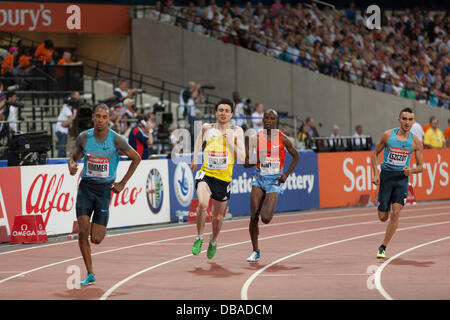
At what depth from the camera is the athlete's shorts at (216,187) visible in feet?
42.9

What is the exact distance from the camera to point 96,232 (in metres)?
11.1

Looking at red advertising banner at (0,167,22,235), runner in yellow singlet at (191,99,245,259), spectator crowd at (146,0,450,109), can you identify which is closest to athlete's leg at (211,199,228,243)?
runner in yellow singlet at (191,99,245,259)

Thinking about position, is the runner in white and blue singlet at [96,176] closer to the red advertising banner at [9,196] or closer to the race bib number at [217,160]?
the race bib number at [217,160]

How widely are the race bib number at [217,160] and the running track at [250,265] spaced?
4.57 ft

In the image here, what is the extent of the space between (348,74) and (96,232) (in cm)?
2229

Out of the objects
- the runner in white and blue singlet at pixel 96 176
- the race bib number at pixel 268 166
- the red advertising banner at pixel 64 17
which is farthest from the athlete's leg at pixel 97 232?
the red advertising banner at pixel 64 17

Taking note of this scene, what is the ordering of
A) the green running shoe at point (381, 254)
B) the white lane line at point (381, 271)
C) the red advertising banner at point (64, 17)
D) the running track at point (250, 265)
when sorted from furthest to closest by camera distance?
the red advertising banner at point (64, 17)
the green running shoe at point (381, 254)
the running track at point (250, 265)
the white lane line at point (381, 271)

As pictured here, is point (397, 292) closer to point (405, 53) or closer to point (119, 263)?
point (119, 263)

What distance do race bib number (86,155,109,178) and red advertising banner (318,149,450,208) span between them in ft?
44.1

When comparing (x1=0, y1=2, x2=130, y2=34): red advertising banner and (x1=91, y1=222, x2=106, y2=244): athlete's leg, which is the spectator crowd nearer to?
(x1=0, y1=2, x2=130, y2=34): red advertising banner

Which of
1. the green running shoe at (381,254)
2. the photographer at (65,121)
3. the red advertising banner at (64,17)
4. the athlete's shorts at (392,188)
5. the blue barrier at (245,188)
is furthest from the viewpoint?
the red advertising banner at (64,17)

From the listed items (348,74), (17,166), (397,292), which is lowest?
(397,292)
